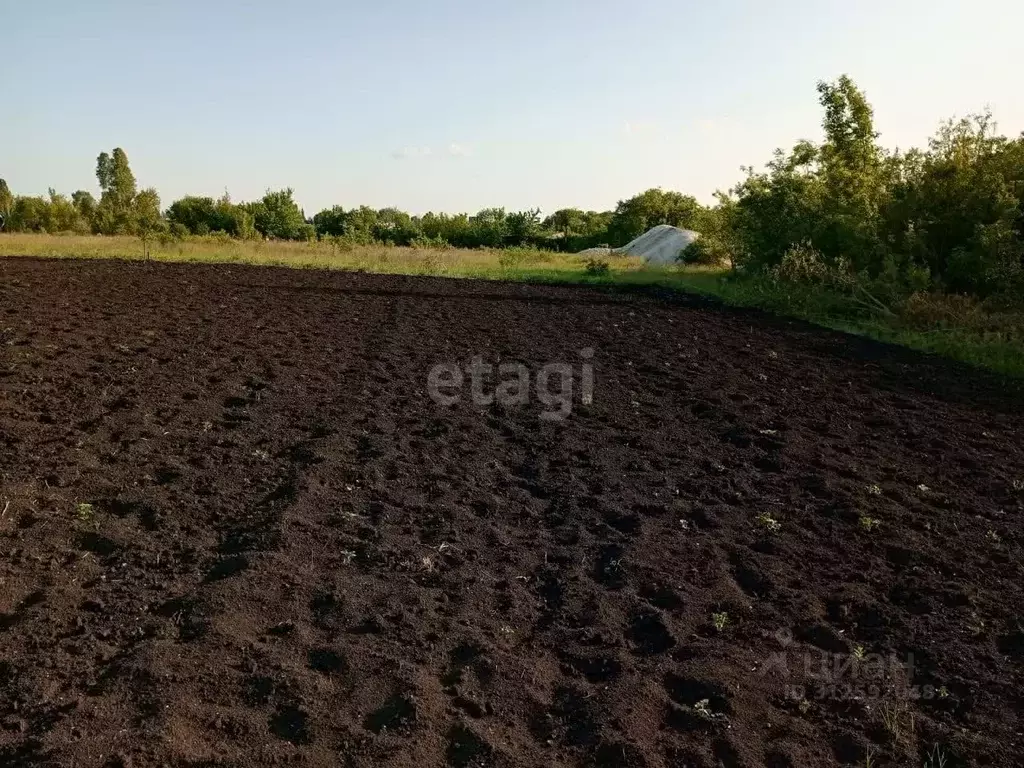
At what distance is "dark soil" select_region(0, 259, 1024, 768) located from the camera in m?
3.19

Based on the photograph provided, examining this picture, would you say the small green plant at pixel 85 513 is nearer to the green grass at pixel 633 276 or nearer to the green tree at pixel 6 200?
the green grass at pixel 633 276

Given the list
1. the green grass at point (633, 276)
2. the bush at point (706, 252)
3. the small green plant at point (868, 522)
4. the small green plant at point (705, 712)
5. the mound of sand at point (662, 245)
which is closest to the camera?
the small green plant at point (705, 712)

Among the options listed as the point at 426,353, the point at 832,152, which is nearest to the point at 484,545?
the point at 426,353

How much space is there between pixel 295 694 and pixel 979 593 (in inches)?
141

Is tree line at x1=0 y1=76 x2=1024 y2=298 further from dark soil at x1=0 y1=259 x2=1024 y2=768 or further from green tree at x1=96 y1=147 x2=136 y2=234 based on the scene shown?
dark soil at x1=0 y1=259 x2=1024 y2=768

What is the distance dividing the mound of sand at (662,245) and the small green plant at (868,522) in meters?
25.6

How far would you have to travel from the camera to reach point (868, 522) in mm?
5387

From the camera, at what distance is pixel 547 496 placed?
588 centimetres

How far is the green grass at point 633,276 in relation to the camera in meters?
12.4

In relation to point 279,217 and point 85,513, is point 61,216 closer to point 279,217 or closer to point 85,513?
point 279,217

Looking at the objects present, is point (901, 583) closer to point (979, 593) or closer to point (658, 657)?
point (979, 593)

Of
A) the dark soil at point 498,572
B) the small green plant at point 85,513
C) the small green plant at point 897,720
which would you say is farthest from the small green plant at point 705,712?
the small green plant at point 85,513

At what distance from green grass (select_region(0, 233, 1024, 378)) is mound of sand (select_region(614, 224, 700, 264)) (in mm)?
2134

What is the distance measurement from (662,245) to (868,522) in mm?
29313
